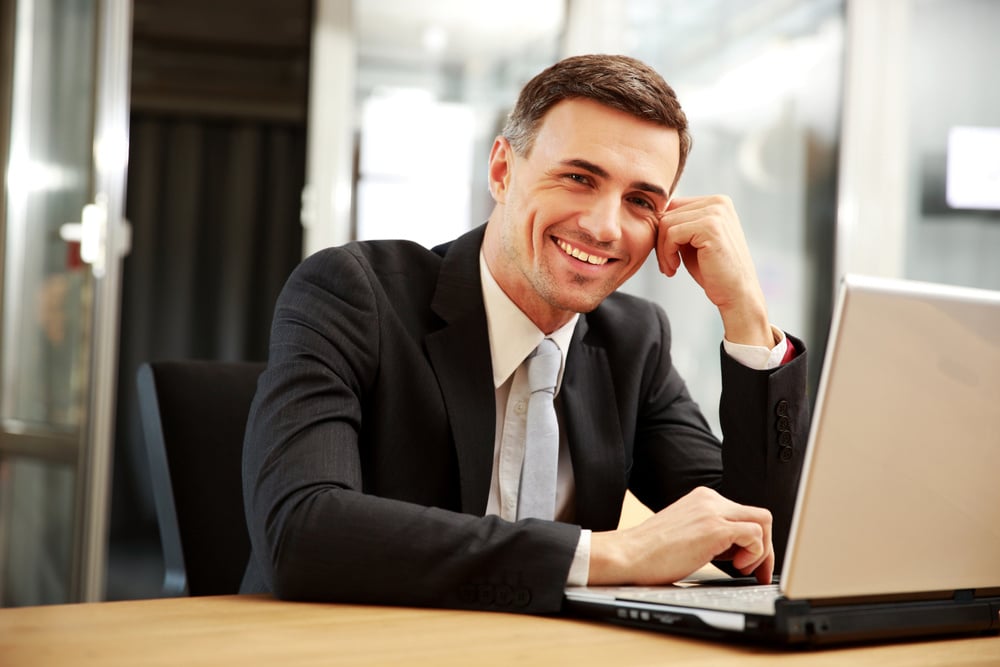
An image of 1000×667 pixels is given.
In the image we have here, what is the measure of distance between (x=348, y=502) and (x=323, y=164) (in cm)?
241

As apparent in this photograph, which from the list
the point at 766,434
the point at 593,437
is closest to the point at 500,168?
the point at 593,437

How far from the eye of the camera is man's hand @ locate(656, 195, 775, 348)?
4.75ft

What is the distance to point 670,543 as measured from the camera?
3.52ft

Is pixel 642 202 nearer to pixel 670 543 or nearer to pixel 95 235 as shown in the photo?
pixel 670 543

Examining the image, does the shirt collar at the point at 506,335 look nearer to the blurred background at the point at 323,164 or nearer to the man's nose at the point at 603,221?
the man's nose at the point at 603,221

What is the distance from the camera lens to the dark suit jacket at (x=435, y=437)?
1.03 m

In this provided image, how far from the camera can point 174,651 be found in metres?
0.81

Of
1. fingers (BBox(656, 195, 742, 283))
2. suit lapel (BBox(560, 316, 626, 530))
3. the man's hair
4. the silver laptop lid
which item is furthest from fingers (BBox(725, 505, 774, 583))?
the man's hair

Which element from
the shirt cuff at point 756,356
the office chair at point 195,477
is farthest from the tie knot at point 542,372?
the office chair at point 195,477

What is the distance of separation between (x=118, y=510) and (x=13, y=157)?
6.77 feet

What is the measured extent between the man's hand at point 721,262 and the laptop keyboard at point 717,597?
438 mm

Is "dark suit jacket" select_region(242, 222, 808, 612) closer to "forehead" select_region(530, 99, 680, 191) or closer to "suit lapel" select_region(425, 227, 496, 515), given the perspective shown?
"suit lapel" select_region(425, 227, 496, 515)

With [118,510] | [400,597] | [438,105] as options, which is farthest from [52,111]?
[400,597]

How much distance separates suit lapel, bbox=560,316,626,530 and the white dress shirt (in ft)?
0.09
